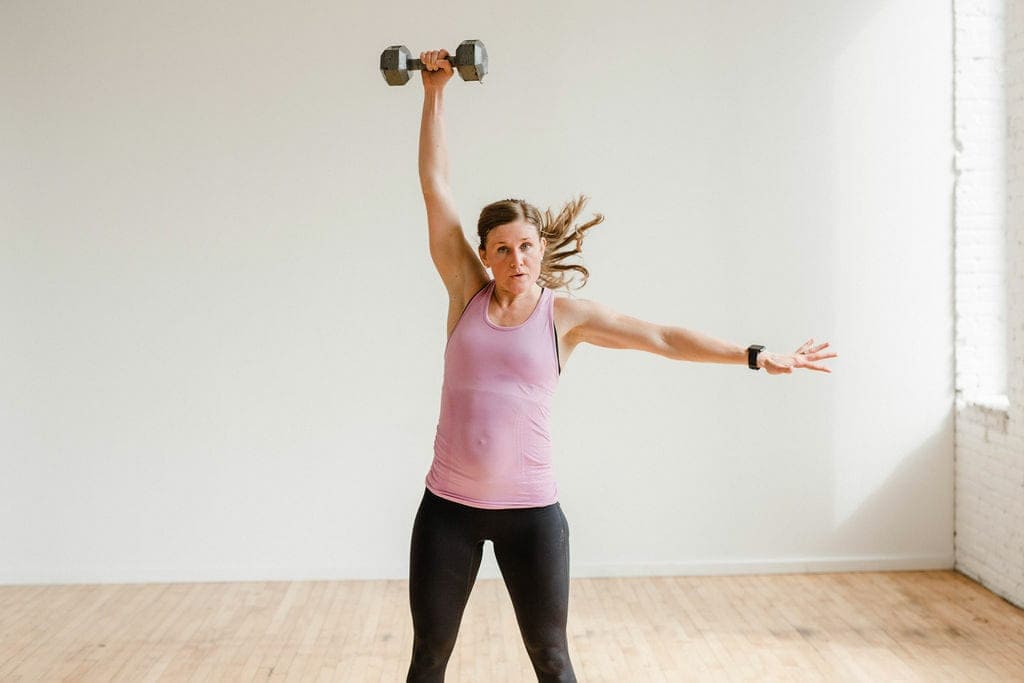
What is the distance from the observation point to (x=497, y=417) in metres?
2.23

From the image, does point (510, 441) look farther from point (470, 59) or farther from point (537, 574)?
point (470, 59)

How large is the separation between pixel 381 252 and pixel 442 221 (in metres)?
1.93

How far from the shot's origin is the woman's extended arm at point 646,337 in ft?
7.47

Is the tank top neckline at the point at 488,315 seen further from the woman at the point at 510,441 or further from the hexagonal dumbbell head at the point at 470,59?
the hexagonal dumbbell head at the point at 470,59

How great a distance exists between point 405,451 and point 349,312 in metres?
0.66

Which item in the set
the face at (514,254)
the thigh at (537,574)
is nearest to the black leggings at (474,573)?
the thigh at (537,574)

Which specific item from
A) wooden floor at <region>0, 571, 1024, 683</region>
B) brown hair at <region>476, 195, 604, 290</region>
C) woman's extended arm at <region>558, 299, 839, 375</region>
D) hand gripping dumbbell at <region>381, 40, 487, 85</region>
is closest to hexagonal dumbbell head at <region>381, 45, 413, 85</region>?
hand gripping dumbbell at <region>381, 40, 487, 85</region>

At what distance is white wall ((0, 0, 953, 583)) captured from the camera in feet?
14.0

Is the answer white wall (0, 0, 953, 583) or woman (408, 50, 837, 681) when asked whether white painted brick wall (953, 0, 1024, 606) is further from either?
woman (408, 50, 837, 681)

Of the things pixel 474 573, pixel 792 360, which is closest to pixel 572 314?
pixel 792 360

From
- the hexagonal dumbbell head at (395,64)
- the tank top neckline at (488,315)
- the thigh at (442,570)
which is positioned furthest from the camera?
the hexagonal dumbbell head at (395,64)

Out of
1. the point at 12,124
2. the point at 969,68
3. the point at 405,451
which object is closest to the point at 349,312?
the point at 405,451

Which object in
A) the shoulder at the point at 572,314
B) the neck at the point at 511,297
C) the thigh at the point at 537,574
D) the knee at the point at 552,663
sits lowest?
the knee at the point at 552,663

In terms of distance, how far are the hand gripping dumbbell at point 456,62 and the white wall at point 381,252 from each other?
5.67ft
